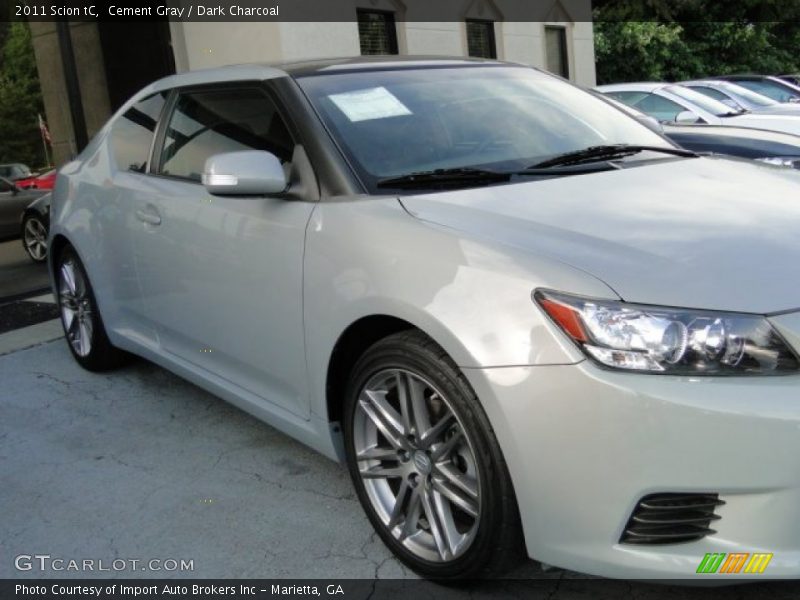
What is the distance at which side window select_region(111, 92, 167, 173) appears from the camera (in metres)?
4.16

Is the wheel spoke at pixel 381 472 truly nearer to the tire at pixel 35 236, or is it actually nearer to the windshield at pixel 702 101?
the tire at pixel 35 236

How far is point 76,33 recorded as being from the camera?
14242 mm

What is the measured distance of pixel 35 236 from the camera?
967 cm

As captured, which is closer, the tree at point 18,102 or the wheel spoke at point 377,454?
the wheel spoke at point 377,454

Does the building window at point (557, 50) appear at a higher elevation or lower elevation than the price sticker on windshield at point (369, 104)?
lower

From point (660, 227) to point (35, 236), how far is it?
860cm

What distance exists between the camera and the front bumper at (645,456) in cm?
203

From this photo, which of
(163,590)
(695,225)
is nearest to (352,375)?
(163,590)

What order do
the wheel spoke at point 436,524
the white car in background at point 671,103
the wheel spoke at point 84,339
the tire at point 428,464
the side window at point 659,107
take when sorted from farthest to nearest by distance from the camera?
1. the side window at point 659,107
2. the white car in background at point 671,103
3. the wheel spoke at point 84,339
4. the wheel spoke at point 436,524
5. the tire at point 428,464

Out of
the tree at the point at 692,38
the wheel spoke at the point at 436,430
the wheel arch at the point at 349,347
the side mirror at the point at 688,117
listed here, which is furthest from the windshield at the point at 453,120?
the tree at the point at 692,38

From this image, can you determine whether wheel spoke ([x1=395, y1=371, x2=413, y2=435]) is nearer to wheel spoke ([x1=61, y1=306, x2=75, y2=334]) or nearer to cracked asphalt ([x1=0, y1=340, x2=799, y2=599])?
cracked asphalt ([x1=0, y1=340, x2=799, y2=599])

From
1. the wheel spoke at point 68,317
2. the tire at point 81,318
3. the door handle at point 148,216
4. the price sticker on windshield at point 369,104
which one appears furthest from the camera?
the wheel spoke at point 68,317

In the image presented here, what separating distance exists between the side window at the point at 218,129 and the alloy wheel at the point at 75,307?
3.84 ft

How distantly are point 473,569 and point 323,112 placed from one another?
5.46ft
